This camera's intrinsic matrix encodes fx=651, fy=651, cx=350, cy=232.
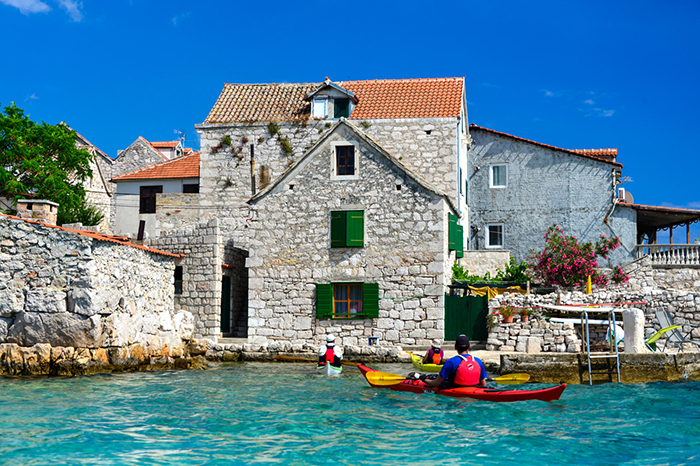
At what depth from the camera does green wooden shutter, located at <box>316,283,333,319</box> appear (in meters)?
21.7

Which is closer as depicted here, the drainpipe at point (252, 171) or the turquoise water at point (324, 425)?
the turquoise water at point (324, 425)

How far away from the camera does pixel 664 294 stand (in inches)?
781

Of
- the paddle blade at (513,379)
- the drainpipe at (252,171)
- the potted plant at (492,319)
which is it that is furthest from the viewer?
the drainpipe at (252,171)

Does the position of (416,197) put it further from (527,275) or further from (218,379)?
(218,379)

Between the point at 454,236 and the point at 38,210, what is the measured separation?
13294 mm

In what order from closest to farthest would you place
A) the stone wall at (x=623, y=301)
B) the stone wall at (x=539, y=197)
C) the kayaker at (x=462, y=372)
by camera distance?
the kayaker at (x=462, y=372), the stone wall at (x=623, y=301), the stone wall at (x=539, y=197)

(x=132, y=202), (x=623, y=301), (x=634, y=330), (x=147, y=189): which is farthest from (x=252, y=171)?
(x=634, y=330)

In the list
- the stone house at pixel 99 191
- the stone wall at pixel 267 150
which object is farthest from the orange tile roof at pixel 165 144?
the stone wall at pixel 267 150

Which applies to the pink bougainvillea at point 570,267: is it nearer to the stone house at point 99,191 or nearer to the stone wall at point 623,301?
the stone wall at point 623,301

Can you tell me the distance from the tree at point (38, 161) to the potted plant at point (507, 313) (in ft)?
71.7

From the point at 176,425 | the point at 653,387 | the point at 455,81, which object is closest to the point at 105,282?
the point at 176,425

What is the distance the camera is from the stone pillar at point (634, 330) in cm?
1675

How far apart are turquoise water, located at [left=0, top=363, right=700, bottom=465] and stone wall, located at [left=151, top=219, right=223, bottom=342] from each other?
19.4 feet

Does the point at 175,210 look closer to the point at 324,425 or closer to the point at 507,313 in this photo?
the point at 507,313
